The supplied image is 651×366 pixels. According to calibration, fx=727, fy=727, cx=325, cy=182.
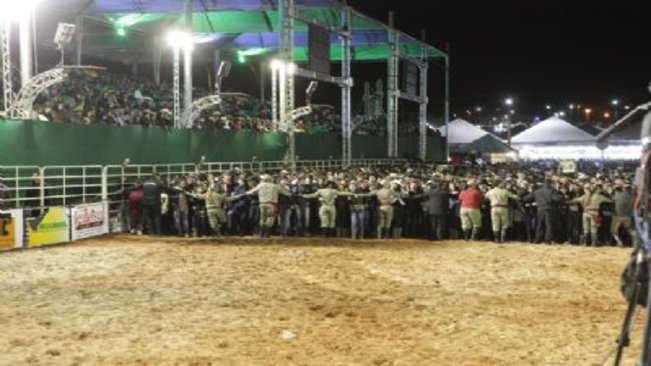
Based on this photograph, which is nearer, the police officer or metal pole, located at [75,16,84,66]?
the police officer

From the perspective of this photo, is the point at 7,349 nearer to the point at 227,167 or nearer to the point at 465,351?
the point at 465,351

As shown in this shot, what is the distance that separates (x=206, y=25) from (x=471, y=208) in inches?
1062

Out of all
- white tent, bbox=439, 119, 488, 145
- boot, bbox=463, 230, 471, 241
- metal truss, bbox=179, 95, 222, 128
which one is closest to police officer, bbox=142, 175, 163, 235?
metal truss, bbox=179, 95, 222, 128

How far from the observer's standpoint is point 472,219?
65.2 ft

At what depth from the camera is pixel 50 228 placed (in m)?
19.0

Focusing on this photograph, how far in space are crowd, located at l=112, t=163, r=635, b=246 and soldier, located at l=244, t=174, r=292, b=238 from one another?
Answer: 28 mm

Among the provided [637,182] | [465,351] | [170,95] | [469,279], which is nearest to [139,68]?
[170,95]

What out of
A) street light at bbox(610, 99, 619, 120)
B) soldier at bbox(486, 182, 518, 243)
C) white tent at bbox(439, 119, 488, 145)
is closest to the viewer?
soldier at bbox(486, 182, 518, 243)

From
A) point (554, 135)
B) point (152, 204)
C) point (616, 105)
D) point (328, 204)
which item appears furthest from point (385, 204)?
point (616, 105)

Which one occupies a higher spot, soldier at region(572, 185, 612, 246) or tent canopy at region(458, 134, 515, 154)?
tent canopy at region(458, 134, 515, 154)

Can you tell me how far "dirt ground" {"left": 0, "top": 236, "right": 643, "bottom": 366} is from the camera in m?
8.41

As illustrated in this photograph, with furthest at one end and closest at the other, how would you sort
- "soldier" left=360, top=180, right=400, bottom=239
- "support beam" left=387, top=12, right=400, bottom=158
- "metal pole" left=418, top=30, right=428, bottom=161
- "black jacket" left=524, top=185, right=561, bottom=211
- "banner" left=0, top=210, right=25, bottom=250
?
"metal pole" left=418, top=30, right=428, bottom=161 → "support beam" left=387, top=12, right=400, bottom=158 → "soldier" left=360, top=180, right=400, bottom=239 → "black jacket" left=524, top=185, right=561, bottom=211 → "banner" left=0, top=210, right=25, bottom=250

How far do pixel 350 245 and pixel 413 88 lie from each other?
32345 mm

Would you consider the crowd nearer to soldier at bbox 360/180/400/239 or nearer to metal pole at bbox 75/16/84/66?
soldier at bbox 360/180/400/239
